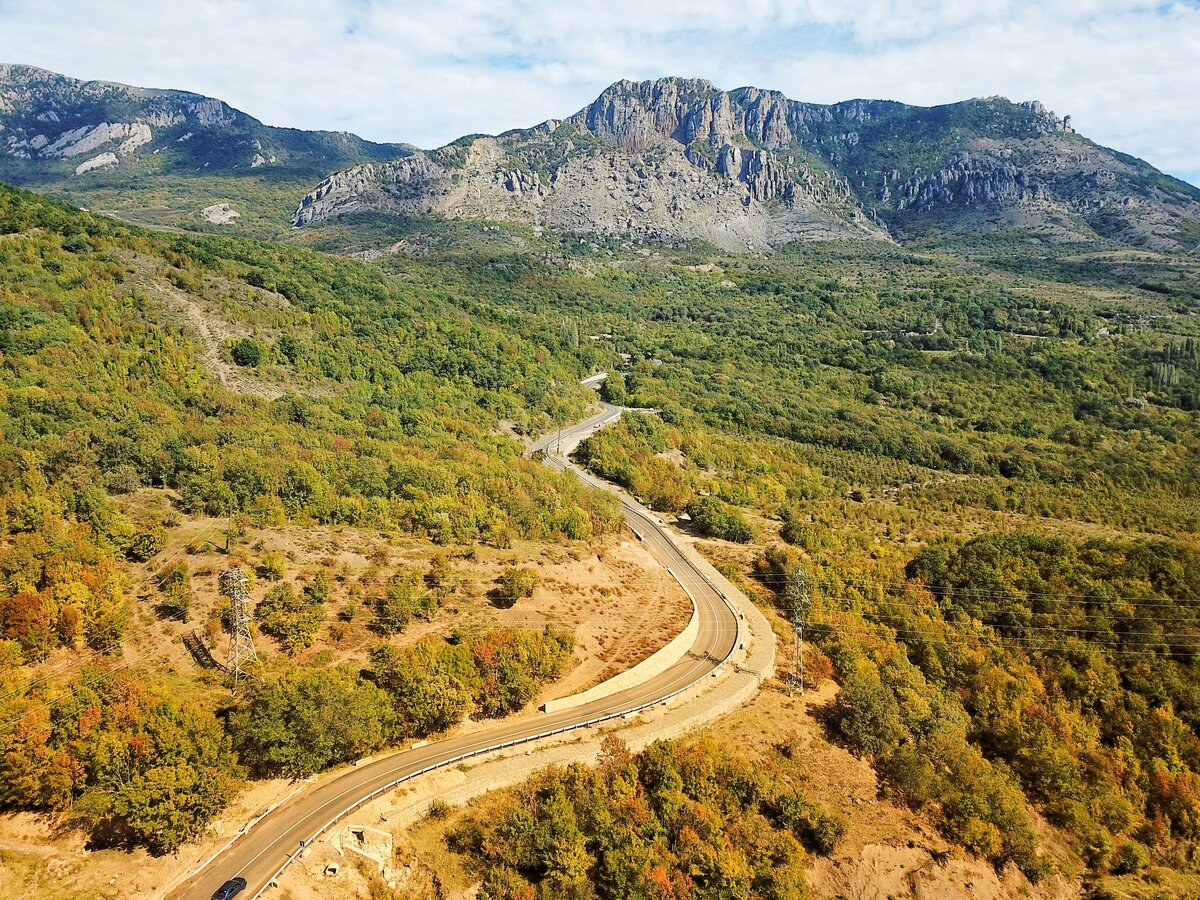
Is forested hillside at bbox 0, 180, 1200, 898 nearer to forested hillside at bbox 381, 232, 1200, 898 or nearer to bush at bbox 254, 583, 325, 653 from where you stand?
bush at bbox 254, 583, 325, 653

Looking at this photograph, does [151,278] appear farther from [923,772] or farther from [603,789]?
[923,772]

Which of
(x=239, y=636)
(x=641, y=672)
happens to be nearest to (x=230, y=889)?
(x=239, y=636)

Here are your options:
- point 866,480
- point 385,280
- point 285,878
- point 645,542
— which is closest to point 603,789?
point 285,878

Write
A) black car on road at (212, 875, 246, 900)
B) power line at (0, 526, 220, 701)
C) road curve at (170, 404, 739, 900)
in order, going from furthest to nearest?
power line at (0, 526, 220, 701)
road curve at (170, 404, 739, 900)
black car on road at (212, 875, 246, 900)

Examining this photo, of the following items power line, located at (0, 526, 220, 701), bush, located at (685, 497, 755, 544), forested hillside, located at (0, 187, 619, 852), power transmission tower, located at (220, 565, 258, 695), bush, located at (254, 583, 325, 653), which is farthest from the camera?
bush, located at (685, 497, 755, 544)

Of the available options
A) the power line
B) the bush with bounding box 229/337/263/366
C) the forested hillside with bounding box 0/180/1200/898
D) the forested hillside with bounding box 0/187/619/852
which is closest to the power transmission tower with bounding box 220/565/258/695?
the forested hillside with bounding box 0/180/1200/898

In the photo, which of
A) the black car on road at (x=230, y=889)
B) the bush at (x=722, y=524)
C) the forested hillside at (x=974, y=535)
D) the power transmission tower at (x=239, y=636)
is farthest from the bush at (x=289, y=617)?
the bush at (x=722, y=524)

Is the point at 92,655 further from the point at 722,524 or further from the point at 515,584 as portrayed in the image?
the point at 722,524
